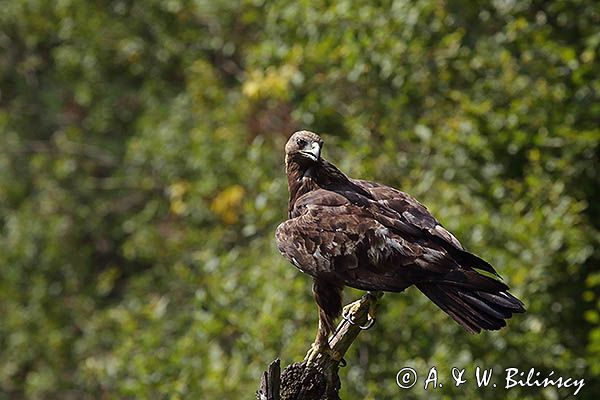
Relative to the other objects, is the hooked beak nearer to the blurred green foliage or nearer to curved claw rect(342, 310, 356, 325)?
curved claw rect(342, 310, 356, 325)

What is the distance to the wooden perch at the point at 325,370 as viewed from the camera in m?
3.70

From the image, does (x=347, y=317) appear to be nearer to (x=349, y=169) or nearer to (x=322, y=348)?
(x=322, y=348)

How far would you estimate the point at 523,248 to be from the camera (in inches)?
240

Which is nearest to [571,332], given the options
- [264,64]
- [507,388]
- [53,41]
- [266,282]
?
[507,388]

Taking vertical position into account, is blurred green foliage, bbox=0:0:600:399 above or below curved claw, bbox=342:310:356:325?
above

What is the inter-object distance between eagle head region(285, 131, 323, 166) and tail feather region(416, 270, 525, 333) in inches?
24.7

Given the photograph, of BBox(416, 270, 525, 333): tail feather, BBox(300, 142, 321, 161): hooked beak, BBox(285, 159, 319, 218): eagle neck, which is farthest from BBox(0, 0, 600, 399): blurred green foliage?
BBox(416, 270, 525, 333): tail feather

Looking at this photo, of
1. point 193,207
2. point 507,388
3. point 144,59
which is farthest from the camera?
point 144,59

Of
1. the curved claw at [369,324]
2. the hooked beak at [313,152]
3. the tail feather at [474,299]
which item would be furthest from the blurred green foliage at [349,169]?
the tail feather at [474,299]

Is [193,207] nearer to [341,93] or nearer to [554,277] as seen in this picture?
[341,93]

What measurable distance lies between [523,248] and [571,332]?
73cm

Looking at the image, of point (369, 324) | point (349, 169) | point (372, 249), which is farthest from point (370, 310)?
point (349, 169)

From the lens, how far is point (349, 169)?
6.29 metres

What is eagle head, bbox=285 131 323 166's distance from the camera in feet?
12.5
